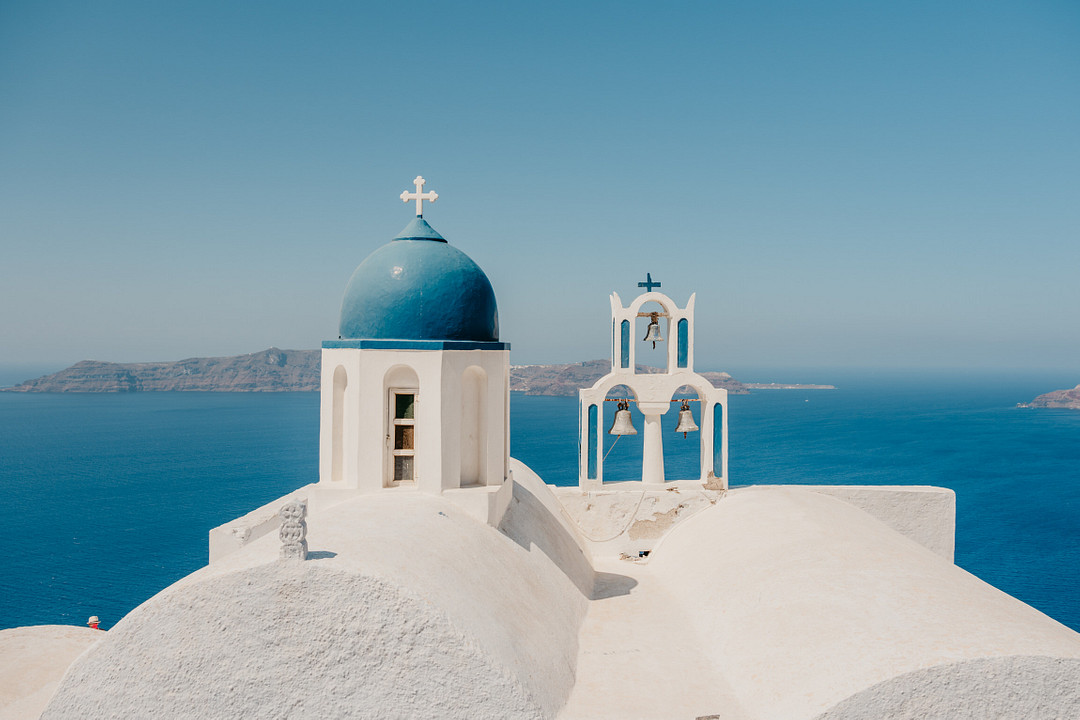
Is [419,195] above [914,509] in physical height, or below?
above

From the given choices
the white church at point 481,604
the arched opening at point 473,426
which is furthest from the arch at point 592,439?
the arched opening at point 473,426

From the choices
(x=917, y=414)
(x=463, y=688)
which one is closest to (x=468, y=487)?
(x=463, y=688)

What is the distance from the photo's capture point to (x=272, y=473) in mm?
64688

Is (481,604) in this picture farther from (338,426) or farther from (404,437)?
(338,426)

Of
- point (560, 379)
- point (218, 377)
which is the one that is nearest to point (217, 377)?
point (218, 377)

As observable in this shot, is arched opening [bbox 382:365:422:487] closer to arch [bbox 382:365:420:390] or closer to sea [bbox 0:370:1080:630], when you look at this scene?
arch [bbox 382:365:420:390]

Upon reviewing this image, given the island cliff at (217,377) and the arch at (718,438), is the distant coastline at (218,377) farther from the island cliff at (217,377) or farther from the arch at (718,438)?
the arch at (718,438)

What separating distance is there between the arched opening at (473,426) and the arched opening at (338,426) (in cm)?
171

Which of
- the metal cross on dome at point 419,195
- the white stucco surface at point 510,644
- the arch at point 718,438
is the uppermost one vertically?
the metal cross on dome at point 419,195

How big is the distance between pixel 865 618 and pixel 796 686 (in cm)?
106

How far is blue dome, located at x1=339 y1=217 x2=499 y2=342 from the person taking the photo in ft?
30.9

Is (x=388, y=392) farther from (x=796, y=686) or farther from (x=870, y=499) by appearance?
(x=870, y=499)

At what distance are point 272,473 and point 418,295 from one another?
201 feet

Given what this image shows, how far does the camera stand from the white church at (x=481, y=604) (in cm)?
550
